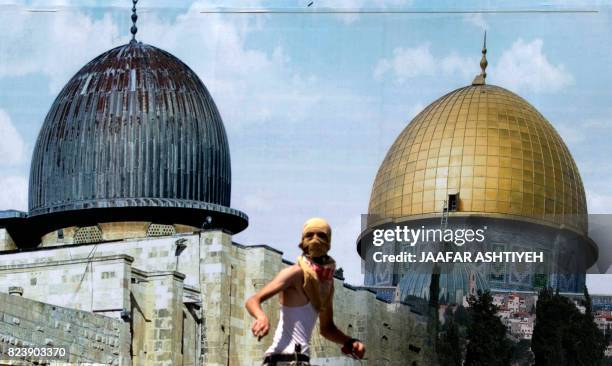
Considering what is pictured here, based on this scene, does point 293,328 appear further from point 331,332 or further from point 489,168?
point 489,168

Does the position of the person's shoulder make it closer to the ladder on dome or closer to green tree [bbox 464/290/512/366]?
green tree [bbox 464/290/512/366]

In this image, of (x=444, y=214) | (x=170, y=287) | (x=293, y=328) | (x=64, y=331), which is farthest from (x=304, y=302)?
(x=444, y=214)

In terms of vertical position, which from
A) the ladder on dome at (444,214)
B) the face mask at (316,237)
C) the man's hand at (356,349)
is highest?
the ladder on dome at (444,214)

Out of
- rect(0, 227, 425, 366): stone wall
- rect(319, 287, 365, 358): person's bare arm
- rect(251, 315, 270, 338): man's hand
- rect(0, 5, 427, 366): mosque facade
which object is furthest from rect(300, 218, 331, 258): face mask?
rect(0, 227, 425, 366): stone wall

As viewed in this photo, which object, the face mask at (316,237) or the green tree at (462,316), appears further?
the green tree at (462,316)

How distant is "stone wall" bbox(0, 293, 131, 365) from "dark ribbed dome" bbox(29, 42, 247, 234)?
6813 mm

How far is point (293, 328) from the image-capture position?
7461 millimetres

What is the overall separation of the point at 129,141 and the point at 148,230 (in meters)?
2.27

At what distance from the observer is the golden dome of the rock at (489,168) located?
151 ft

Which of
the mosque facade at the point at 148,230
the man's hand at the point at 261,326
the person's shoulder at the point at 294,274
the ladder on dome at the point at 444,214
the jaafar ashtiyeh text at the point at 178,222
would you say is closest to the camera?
the man's hand at the point at 261,326

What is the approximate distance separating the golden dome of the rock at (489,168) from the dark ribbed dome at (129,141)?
1162 cm

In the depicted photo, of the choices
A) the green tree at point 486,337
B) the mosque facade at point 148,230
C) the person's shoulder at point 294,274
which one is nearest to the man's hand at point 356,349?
the person's shoulder at point 294,274

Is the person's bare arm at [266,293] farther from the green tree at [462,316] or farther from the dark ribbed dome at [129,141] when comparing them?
the green tree at [462,316]

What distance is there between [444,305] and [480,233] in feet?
14.2
